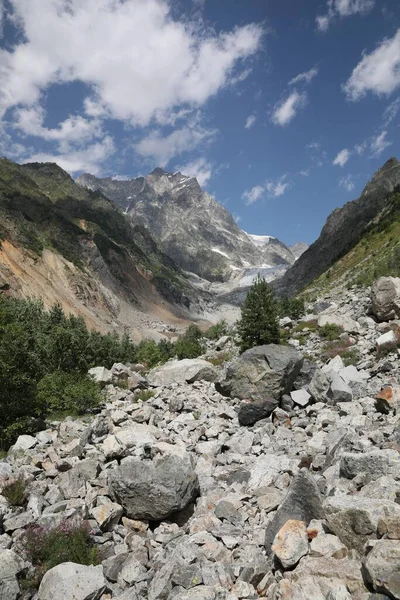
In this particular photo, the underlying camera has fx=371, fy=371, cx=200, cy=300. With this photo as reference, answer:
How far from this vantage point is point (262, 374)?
62.8 ft

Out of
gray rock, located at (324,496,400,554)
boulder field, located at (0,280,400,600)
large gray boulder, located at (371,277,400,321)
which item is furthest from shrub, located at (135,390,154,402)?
large gray boulder, located at (371,277,400,321)

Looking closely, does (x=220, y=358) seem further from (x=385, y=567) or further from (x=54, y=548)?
(x=385, y=567)

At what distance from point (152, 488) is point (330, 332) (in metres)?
22.5

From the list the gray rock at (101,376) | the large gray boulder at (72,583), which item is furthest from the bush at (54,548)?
the gray rock at (101,376)

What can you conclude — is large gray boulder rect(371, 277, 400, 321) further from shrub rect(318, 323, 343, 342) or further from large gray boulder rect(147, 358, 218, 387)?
large gray boulder rect(147, 358, 218, 387)

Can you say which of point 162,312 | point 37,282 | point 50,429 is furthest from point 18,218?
point 50,429

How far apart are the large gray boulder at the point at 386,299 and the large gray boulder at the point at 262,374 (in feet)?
41.1

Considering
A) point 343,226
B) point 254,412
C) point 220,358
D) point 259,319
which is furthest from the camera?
point 343,226

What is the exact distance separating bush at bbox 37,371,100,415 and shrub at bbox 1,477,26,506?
8.20 m

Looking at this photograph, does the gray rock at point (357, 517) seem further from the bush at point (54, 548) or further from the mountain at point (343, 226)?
the mountain at point (343, 226)

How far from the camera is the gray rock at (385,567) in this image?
189 inches

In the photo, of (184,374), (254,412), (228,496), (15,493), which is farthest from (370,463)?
(184,374)

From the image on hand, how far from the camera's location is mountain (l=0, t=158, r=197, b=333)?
245 feet

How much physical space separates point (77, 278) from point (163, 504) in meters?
89.2
